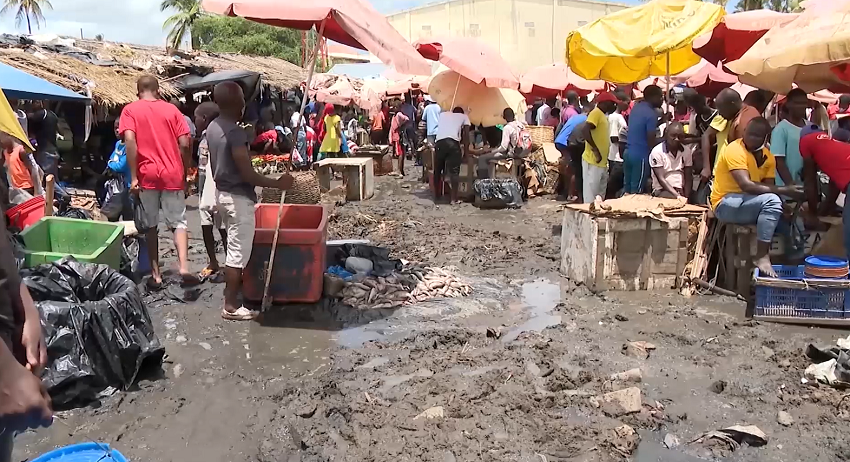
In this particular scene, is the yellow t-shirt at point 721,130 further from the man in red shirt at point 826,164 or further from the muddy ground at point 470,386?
the muddy ground at point 470,386

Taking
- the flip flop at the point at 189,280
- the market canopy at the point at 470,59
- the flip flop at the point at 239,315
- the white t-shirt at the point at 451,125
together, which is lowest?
the flip flop at the point at 239,315

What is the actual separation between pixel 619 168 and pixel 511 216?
206 centimetres

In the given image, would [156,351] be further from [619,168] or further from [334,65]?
[334,65]

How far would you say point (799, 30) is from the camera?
226 inches

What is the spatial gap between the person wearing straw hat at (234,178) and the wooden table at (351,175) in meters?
6.60

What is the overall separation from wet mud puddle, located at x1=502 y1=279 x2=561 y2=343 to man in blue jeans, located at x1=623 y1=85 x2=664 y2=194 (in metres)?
2.32

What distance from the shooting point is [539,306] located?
6.27m

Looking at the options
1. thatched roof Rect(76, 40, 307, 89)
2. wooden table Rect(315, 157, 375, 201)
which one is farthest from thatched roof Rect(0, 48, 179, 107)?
wooden table Rect(315, 157, 375, 201)

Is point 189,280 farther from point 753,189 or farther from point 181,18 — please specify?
point 181,18

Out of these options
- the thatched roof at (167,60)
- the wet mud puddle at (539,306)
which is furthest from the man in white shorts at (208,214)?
the thatched roof at (167,60)

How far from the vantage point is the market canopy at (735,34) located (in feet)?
24.6

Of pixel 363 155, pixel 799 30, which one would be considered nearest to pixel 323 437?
pixel 799 30

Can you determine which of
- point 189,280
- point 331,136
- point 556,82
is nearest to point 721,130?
point 189,280

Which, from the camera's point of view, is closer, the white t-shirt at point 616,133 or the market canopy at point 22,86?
the market canopy at point 22,86
